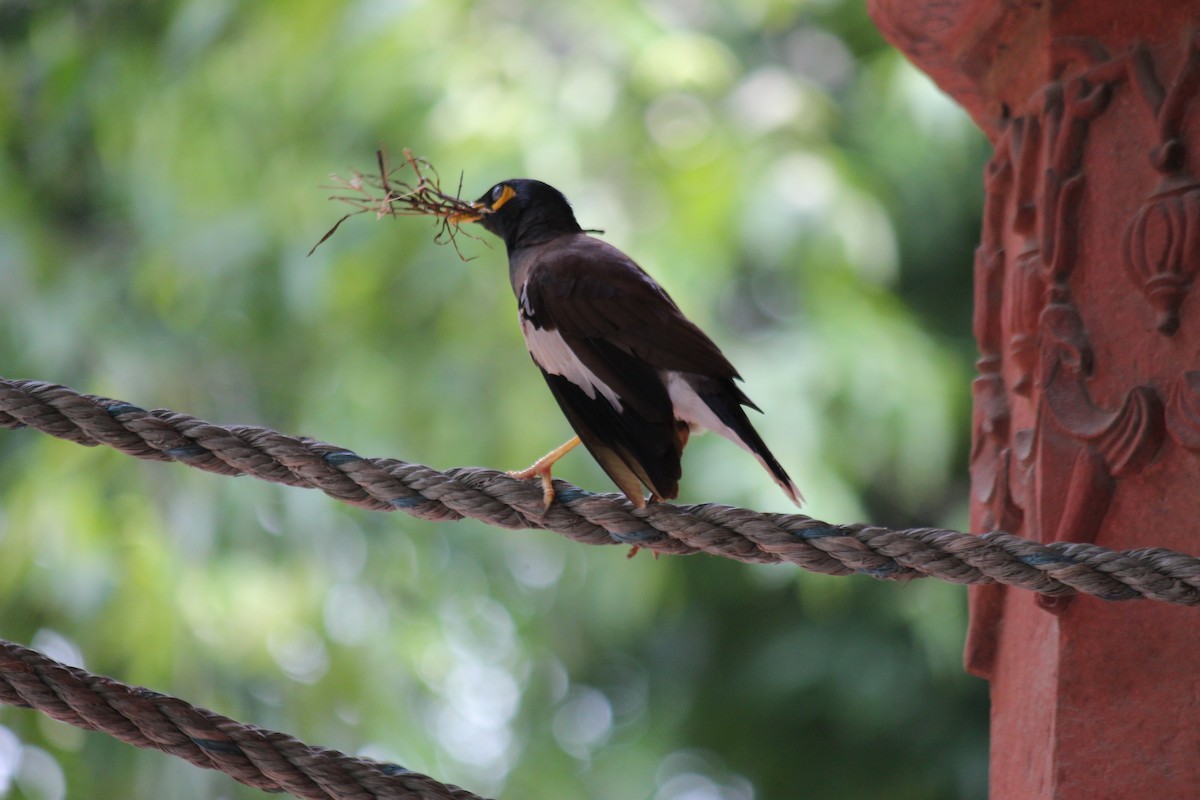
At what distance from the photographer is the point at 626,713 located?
310 inches

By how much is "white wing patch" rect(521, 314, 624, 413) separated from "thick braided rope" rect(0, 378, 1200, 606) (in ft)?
1.00

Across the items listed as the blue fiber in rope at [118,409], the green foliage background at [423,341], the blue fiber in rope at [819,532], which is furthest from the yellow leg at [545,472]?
the green foliage background at [423,341]

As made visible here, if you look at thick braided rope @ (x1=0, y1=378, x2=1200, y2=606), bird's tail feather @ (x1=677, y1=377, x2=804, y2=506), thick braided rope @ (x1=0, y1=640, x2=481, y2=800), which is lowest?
thick braided rope @ (x1=0, y1=640, x2=481, y2=800)

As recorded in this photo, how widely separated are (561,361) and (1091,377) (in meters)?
0.78

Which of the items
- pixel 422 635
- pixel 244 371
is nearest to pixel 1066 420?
pixel 422 635

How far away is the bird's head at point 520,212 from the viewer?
2633 millimetres

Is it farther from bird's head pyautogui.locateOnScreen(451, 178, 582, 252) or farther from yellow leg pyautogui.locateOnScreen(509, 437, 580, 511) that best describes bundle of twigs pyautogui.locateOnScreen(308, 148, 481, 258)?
yellow leg pyautogui.locateOnScreen(509, 437, 580, 511)

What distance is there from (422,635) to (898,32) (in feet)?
15.2

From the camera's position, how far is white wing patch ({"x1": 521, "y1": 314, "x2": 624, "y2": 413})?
205cm

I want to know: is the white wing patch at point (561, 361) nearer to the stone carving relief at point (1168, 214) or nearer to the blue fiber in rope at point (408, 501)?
the blue fiber in rope at point (408, 501)

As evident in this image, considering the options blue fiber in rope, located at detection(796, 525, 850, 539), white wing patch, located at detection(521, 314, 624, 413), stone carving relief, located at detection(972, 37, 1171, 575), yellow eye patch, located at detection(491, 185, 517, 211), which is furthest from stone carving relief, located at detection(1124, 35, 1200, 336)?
yellow eye patch, located at detection(491, 185, 517, 211)

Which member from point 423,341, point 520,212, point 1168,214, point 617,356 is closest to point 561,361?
point 617,356

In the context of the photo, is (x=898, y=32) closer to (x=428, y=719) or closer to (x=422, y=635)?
(x=422, y=635)

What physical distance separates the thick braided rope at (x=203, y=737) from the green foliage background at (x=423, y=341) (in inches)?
142
